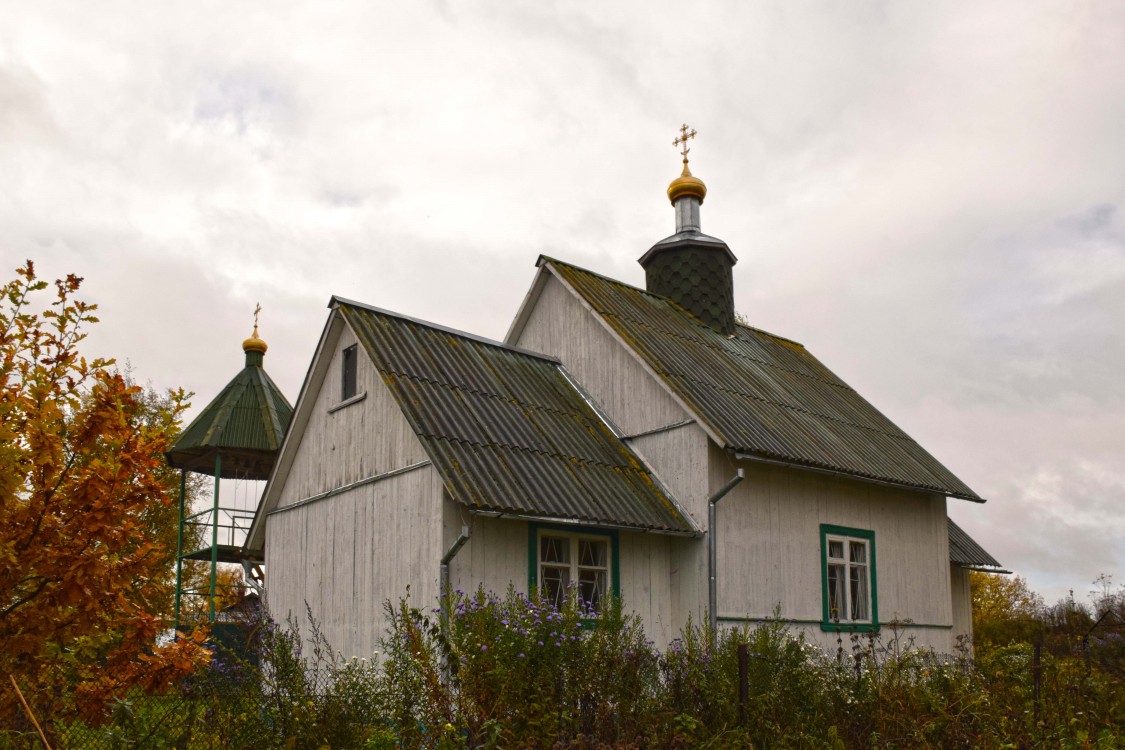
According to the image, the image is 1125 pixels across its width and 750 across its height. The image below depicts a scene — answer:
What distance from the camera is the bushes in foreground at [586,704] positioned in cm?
779

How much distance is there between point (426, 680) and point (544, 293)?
9903mm

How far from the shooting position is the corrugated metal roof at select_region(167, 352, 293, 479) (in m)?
21.5

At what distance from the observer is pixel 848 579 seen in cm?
1591

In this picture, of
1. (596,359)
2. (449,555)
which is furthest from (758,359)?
(449,555)

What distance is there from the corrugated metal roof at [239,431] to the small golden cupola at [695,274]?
7691mm

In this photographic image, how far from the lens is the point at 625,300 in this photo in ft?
58.1

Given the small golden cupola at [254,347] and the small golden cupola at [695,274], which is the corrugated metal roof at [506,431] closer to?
the small golden cupola at [695,274]

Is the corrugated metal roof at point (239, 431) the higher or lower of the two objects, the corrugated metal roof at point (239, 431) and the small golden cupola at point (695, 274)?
the lower

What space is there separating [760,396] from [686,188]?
225 inches

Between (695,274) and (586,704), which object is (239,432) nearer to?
(695,274)

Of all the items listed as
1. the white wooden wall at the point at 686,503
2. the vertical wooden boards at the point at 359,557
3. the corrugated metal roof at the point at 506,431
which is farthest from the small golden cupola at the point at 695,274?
the vertical wooden boards at the point at 359,557

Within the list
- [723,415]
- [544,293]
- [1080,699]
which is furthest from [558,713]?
[544,293]

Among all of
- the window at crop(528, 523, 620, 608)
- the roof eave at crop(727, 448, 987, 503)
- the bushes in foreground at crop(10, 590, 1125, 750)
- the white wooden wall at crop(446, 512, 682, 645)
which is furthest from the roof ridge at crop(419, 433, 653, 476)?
the bushes in foreground at crop(10, 590, 1125, 750)

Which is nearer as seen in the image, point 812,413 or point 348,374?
point 348,374
